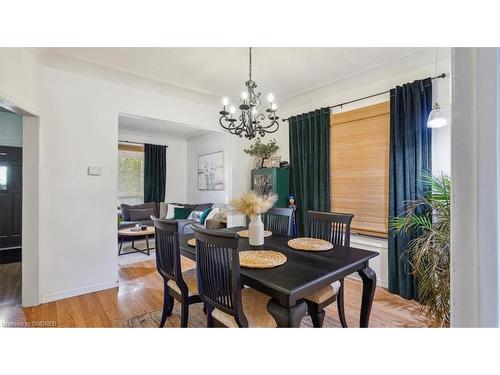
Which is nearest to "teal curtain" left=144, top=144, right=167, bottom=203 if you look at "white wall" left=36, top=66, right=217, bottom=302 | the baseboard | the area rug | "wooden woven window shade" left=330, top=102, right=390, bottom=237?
"white wall" left=36, top=66, right=217, bottom=302

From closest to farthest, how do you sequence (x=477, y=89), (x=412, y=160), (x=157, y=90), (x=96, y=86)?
(x=477, y=89), (x=412, y=160), (x=96, y=86), (x=157, y=90)

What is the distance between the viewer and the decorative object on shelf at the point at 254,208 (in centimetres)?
186

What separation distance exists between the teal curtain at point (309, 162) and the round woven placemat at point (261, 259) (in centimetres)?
178

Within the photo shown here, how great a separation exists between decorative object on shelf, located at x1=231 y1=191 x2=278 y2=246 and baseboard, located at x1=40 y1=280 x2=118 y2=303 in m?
2.00

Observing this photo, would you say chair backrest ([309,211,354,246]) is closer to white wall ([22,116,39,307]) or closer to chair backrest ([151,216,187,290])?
chair backrest ([151,216,187,290])

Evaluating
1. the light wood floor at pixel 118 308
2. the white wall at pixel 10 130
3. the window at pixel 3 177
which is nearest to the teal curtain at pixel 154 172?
the white wall at pixel 10 130

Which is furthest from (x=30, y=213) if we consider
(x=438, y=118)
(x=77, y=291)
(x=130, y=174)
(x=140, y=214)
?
(x=438, y=118)

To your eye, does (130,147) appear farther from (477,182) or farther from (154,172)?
(477,182)

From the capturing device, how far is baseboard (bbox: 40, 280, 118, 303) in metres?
2.46

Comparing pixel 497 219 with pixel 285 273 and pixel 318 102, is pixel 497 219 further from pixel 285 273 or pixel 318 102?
pixel 318 102

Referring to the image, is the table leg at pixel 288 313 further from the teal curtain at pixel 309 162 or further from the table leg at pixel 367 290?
the teal curtain at pixel 309 162

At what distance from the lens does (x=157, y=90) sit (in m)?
3.08

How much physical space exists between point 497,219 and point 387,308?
243 centimetres
